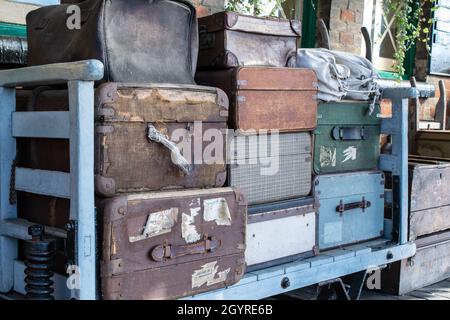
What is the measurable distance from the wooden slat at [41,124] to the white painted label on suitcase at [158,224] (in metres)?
0.37

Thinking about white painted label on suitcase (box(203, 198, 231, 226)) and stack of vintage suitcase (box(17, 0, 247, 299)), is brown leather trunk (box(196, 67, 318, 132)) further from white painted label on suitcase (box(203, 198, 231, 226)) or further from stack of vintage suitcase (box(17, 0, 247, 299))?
white painted label on suitcase (box(203, 198, 231, 226))

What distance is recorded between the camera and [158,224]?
6.01 ft

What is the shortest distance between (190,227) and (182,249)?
8cm

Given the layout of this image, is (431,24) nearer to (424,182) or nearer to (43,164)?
(424,182)

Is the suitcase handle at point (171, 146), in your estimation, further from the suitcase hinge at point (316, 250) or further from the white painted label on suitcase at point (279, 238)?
the suitcase hinge at point (316, 250)

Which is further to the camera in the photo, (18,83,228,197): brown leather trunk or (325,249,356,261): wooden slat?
(325,249,356,261): wooden slat

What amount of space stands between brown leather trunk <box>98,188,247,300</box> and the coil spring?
→ 7.7 inches

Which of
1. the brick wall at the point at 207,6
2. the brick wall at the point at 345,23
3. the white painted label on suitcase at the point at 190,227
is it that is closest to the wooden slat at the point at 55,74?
the white painted label on suitcase at the point at 190,227

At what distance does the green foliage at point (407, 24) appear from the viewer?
522 centimetres

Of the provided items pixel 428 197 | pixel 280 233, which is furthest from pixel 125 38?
pixel 428 197

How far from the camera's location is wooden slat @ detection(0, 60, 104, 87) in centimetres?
165

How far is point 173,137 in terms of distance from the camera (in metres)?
1.95

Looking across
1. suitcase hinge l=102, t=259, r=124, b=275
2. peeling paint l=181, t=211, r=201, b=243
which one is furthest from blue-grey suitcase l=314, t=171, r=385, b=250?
suitcase hinge l=102, t=259, r=124, b=275
